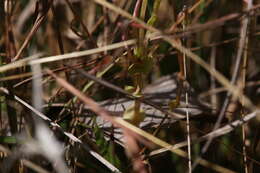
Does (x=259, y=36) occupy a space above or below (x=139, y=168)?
above

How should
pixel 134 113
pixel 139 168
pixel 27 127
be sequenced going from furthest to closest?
pixel 27 127 → pixel 134 113 → pixel 139 168

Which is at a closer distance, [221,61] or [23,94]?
[23,94]

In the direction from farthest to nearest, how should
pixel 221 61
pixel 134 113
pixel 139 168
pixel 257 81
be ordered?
pixel 221 61, pixel 257 81, pixel 134 113, pixel 139 168

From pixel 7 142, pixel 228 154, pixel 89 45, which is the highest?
pixel 89 45

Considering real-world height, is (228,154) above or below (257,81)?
below

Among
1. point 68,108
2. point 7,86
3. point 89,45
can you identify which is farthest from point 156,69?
point 7,86

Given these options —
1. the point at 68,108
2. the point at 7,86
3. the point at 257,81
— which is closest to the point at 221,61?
the point at 257,81

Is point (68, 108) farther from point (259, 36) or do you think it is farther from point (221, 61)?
point (221, 61)

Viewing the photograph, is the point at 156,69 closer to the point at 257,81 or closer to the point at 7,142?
the point at 257,81

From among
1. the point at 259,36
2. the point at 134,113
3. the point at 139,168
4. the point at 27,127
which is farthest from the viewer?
the point at 259,36
